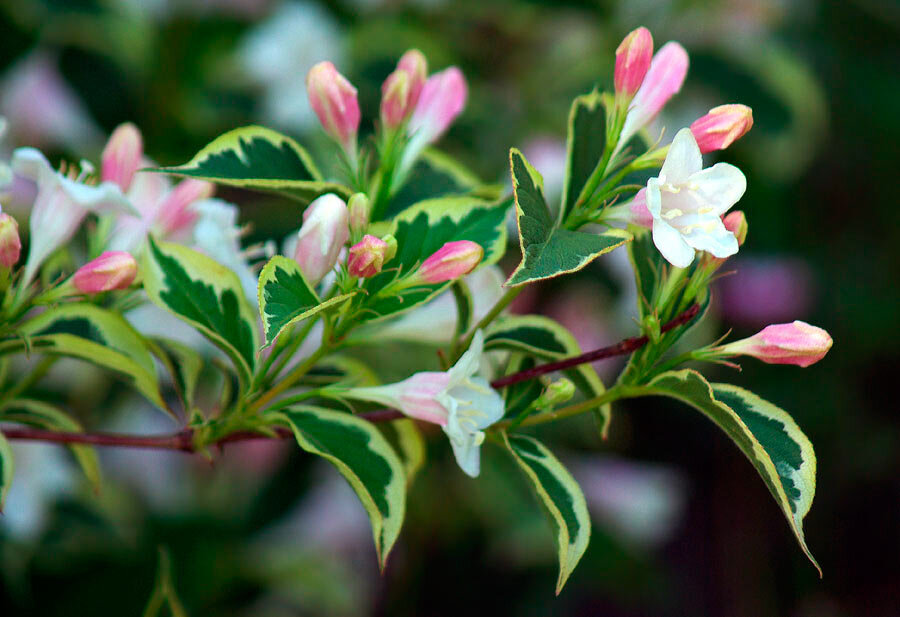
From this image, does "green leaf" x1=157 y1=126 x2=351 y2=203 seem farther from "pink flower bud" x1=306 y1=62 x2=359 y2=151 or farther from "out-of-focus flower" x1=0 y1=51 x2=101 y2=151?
"out-of-focus flower" x1=0 y1=51 x2=101 y2=151

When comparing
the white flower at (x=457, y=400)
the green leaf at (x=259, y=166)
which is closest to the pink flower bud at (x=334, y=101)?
the green leaf at (x=259, y=166)

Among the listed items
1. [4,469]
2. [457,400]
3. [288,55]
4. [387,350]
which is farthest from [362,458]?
[288,55]

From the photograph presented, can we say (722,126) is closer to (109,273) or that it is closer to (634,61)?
(634,61)

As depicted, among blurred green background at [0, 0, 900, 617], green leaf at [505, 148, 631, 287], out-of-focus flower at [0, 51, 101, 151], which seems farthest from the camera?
→ out-of-focus flower at [0, 51, 101, 151]

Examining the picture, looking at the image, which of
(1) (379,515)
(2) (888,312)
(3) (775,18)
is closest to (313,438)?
(1) (379,515)

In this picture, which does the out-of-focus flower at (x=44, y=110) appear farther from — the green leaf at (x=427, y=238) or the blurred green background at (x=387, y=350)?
the green leaf at (x=427, y=238)

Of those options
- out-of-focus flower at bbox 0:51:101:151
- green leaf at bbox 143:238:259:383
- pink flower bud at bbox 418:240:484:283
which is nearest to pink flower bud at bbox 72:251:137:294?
green leaf at bbox 143:238:259:383

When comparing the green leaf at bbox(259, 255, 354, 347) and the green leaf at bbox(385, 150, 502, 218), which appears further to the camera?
the green leaf at bbox(385, 150, 502, 218)

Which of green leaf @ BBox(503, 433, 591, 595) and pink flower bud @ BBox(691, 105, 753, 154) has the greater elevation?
pink flower bud @ BBox(691, 105, 753, 154)
